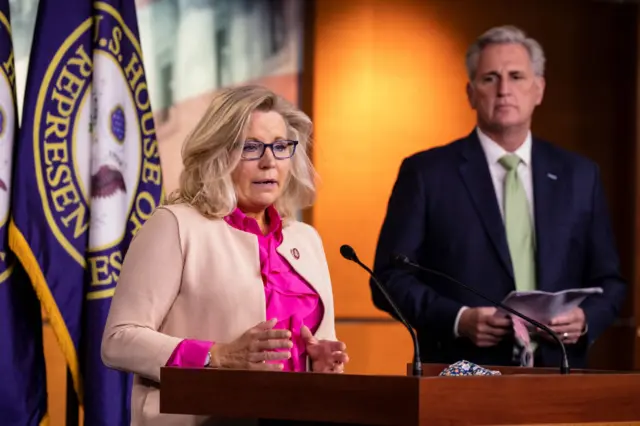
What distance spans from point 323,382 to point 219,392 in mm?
239

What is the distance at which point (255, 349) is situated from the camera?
7.94 feet

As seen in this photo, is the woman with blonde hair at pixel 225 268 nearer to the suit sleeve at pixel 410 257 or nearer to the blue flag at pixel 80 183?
the suit sleeve at pixel 410 257

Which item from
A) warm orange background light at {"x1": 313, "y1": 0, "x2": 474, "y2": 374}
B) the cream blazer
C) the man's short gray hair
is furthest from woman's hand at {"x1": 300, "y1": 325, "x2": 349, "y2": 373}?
warm orange background light at {"x1": 313, "y1": 0, "x2": 474, "y2": 374}

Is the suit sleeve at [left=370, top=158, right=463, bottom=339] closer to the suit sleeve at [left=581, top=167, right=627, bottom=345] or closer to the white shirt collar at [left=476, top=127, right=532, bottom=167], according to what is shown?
the white shirt collar at [left=476, top=127, right=532, bottom=167]

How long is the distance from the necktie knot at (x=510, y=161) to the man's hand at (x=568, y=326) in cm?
59

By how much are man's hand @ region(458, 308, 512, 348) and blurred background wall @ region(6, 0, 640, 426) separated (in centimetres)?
182

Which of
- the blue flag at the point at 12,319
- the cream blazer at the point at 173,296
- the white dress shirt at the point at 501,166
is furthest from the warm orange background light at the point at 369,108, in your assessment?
the cream blazer at the point at 173,296

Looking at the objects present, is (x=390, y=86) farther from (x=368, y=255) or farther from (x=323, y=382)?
(x=323, y=382)

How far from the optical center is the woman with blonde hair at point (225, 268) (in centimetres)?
269

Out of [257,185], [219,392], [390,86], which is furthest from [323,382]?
[390,86]

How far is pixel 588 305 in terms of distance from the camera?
4090 millimetres

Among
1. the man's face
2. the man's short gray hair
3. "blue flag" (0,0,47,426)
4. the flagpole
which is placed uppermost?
the man's short gray hair

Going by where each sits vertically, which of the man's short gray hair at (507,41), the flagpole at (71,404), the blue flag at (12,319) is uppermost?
the man's short gray hair at (507,41)

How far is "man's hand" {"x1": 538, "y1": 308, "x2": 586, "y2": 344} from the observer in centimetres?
389
